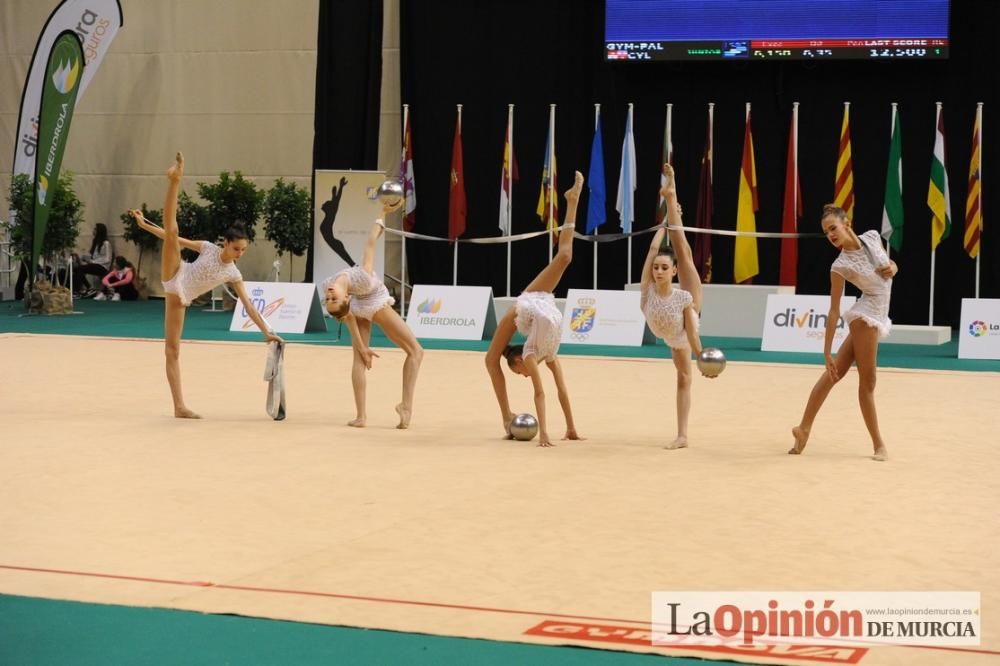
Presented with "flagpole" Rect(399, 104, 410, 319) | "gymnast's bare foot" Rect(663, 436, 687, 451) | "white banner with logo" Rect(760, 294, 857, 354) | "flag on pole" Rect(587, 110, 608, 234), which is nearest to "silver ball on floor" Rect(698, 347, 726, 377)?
"gymnast's bare foot" Rect(663, 436, 687, 451)

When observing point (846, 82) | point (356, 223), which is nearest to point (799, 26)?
point (846, 82)

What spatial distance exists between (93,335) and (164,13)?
8.86m

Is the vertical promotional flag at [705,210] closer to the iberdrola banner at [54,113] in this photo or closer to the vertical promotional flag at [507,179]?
the vertical promotional flag at [507,179]

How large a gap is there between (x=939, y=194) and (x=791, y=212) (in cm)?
199

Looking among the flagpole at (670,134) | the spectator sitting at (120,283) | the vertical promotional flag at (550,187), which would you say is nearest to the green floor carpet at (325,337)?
the spectator sitting at (120,283)

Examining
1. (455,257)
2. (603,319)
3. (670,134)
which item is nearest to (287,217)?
(455,257)

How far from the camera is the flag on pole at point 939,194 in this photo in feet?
56.3

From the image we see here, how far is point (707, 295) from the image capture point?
18.0m

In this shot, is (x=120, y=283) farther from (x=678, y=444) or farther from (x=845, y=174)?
(x=678, y=444)

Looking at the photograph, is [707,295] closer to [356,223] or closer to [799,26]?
[799,26]

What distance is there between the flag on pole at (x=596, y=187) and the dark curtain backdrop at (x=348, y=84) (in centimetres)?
438

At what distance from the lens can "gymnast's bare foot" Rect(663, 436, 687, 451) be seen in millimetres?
8555

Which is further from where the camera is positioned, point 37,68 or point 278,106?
point 278,106

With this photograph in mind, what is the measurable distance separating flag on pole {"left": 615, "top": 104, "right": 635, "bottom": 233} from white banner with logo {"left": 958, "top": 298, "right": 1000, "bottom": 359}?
5121mm
